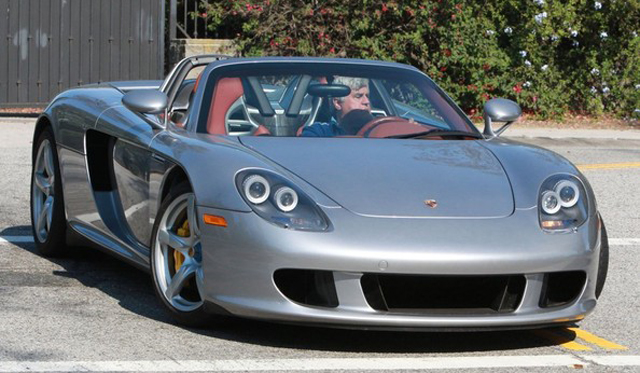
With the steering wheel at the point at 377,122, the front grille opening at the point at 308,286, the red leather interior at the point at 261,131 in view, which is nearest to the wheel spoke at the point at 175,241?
the front grille opening at the point at 308,286

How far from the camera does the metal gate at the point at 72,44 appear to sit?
59.4ft

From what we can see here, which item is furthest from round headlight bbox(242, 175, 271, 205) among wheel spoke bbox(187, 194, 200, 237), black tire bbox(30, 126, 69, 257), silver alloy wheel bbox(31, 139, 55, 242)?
silver alloy wheel bbox(31, 139, 55, 242)

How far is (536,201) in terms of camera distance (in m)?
5.51

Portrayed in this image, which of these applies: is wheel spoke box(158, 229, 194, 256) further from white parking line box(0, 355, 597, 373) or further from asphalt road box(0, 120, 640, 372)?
white parking line box(0, 355, 597, 373)

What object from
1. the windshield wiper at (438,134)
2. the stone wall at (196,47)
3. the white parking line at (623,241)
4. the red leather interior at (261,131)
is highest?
the windshield wiper at (438,134)

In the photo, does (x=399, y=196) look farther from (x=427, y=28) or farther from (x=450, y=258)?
(x=427, y=28)

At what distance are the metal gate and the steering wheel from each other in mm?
12395

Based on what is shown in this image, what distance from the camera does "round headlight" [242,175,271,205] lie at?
17.4 feet

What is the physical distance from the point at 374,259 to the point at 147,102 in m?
1.69

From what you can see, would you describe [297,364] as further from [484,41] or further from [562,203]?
[484,41]

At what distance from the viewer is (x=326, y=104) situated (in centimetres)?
658

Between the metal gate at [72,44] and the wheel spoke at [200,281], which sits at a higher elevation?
the wheel spoke at [200,281]

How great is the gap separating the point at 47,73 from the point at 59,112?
36.2 ft

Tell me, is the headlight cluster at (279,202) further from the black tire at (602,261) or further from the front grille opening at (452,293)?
the black tire at (602,261)
